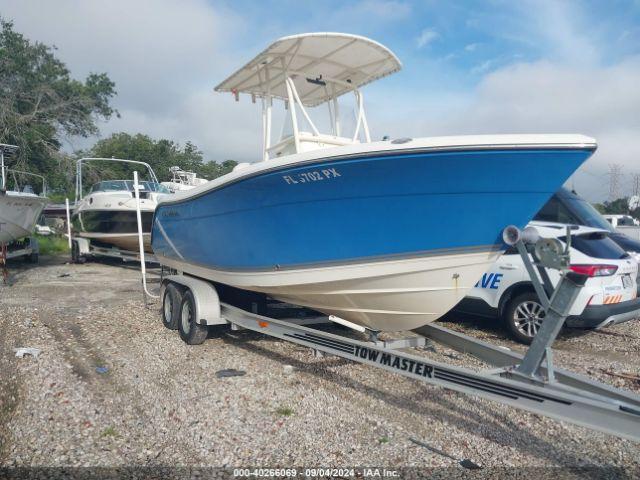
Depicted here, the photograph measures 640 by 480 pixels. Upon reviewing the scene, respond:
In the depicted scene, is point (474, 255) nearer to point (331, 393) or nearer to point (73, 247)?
point (331, 393)

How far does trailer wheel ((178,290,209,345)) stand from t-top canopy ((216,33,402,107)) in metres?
2.50

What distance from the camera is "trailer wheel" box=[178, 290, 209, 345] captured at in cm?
521

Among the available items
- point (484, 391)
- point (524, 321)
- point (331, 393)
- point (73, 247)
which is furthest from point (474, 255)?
point (73, 247)

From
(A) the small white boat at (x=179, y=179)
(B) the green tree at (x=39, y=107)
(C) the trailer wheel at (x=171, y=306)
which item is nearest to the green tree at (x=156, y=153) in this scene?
(B) the green tree at (x=39, y=107)

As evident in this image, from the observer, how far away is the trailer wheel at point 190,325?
5211mm

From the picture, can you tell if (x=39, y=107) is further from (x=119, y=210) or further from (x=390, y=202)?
(x=390, y=202)

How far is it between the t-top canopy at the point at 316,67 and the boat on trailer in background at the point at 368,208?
0.02 metres

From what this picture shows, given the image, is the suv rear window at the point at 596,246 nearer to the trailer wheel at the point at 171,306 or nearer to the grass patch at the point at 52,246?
the trailer wheel at the point at 171,306

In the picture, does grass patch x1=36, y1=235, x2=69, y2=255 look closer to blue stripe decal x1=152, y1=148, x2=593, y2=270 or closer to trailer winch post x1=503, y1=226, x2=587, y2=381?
blue stripe decal x1=152, y1=148, x2=593, y2=270

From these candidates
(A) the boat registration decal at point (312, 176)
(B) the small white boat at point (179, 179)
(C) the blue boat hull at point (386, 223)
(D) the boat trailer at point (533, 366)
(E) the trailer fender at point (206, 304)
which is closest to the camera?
(D) the boat trailer at point (533, 366)

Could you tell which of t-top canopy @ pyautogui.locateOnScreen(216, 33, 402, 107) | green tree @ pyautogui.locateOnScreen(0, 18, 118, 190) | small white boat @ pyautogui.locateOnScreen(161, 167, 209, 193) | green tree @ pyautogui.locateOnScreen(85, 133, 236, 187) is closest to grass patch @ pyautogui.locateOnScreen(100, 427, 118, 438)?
t-top canopy @ pyautogui.locateOnScreen(216, 33, 402, 107)

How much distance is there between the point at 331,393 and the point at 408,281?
3.68ft

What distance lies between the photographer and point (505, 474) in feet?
8.89

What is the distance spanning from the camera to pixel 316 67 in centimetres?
537
